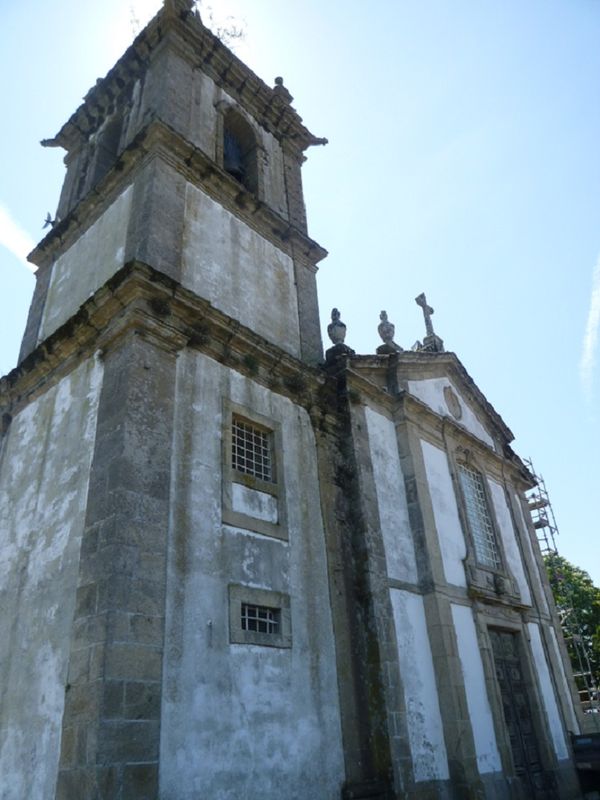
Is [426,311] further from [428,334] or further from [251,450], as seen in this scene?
[251,450]

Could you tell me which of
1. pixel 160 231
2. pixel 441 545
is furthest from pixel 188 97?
pixel 441 545

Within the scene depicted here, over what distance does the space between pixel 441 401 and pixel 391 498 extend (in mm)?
3878

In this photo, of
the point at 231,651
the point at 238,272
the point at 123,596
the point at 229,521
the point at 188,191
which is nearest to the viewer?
the point at 123,596

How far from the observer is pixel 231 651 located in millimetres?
7520

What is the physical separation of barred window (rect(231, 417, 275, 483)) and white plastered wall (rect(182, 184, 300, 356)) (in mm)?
2122

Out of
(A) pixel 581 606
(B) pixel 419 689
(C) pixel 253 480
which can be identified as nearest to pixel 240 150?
(C) pixel 253 480

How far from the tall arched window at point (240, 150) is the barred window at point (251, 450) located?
20.7ft

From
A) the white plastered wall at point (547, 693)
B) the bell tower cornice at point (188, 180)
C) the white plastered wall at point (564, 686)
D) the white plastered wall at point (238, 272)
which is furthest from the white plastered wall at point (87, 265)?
the white plastered wall at point (564, 686)

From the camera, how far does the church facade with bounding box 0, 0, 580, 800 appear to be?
6.86m

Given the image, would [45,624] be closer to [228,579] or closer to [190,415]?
[228,579]

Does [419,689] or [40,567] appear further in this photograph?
[419,689]

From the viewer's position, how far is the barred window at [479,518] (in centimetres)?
1321

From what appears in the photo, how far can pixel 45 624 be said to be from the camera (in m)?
7.52

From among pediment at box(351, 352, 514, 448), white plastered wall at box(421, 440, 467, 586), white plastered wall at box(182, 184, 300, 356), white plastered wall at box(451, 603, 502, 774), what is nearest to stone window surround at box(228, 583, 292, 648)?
white plastered wall at box(451, 603, 502, 774)
